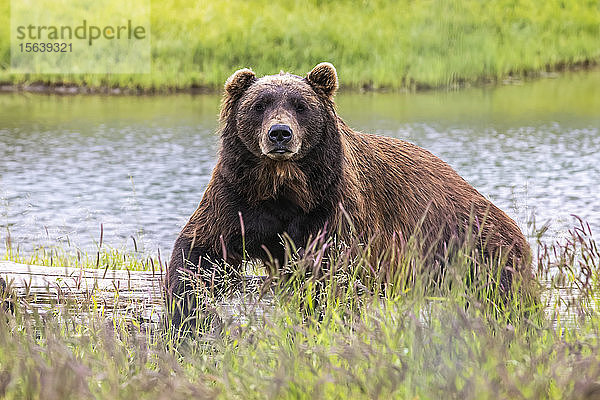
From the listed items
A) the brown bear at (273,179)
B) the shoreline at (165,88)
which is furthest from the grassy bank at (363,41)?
the brown bear at (273,179)

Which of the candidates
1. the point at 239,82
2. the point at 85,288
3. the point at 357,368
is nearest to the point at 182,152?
the point at 239,82

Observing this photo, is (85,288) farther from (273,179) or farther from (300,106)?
(300,106)

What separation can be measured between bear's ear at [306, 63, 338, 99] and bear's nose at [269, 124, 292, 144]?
570 millimetres

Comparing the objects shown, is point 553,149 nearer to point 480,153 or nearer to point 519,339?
point 480,153

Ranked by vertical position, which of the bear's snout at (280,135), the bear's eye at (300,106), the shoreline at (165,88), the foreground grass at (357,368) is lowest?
the foreground grass at (357,368)

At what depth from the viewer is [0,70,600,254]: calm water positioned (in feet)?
27.8

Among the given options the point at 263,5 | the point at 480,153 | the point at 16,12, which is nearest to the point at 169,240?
the point at 480,153

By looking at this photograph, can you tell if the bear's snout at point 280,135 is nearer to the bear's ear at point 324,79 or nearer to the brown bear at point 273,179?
the brown bear at point 273,179

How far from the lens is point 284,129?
Result: 470cm

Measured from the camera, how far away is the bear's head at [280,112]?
15.6ft

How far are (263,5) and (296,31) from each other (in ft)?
6.36

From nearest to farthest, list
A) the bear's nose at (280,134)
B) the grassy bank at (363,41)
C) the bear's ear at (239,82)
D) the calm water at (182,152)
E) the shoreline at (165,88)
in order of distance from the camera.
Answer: the bear's nose at (280,134), the bear's ear at (239,82), the calm water at (182,152), the shoreline at (165,88), the grassy bank at (363,41)

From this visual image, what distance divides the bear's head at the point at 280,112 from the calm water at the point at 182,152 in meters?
1.74

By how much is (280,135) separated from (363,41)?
13555 millimetres
